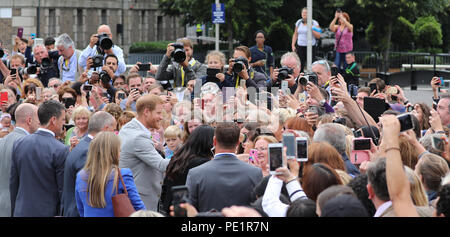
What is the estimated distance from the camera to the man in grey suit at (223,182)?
6543mm

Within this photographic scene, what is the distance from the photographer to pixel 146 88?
39.7ft

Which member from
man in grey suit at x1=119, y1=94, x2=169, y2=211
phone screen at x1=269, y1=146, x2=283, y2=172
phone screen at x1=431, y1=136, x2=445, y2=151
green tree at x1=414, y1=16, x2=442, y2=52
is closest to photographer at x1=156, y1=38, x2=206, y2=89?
man in grey suit at x1=119, y1=94, x2=169, y2=211

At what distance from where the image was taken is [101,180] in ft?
21.6

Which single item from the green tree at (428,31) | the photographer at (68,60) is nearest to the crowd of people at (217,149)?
the photographer at (68,60)

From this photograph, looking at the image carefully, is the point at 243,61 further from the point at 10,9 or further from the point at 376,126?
the point at 10,9

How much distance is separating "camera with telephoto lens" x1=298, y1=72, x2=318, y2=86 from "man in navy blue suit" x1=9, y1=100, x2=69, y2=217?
11.8 ft

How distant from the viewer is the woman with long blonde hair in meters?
6.58

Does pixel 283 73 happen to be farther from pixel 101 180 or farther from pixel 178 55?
pixel 101 180

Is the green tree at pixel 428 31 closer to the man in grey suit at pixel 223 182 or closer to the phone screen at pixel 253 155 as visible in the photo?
the phone screen at pixel 253 155

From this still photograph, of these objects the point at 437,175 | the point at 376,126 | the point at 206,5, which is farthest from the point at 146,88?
the point at 206,5

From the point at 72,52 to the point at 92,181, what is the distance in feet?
27.2

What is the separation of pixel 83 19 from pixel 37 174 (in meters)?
34.0

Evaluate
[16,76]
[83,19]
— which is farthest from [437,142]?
[83,19]

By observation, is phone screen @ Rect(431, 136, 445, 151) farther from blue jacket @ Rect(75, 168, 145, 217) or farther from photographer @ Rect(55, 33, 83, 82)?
photographer @ Rect(55, 33, 83, 82)
